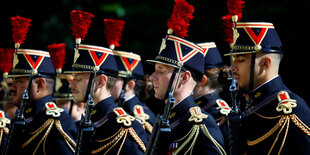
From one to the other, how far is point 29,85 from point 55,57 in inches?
35.3

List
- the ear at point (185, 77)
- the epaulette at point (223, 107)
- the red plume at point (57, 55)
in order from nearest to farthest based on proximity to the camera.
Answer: the ear at point (185, 77) < the epaulette at point (223, 107) < the red plume at point (57, 55)

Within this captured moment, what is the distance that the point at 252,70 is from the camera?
4.61m

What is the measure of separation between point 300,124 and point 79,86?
103 inches

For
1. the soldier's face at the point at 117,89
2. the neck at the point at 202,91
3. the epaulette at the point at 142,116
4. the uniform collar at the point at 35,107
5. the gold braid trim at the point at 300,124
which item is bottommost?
the epaulette at the point at 142,116

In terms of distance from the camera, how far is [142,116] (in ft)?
24.7

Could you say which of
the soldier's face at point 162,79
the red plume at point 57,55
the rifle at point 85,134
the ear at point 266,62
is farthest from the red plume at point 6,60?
the ear at point 266,62

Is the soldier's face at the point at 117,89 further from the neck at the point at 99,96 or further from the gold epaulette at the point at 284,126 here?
the gold epaulette at the point at 284,126

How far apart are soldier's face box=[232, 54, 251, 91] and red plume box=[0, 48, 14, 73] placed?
14.3 feet

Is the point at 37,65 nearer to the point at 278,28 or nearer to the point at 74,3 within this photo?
the point at 278,28

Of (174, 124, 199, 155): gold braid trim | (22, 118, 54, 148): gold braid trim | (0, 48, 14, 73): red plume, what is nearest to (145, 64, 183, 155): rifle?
(174, 124, 199, 155): gold braid trim

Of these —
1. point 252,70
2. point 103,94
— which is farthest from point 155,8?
point 252,70

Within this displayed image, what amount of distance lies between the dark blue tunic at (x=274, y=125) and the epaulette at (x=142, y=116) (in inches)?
117

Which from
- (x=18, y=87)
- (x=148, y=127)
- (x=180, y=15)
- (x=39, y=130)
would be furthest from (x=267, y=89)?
(x=18, y=87)

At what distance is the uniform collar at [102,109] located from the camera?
5629mm
